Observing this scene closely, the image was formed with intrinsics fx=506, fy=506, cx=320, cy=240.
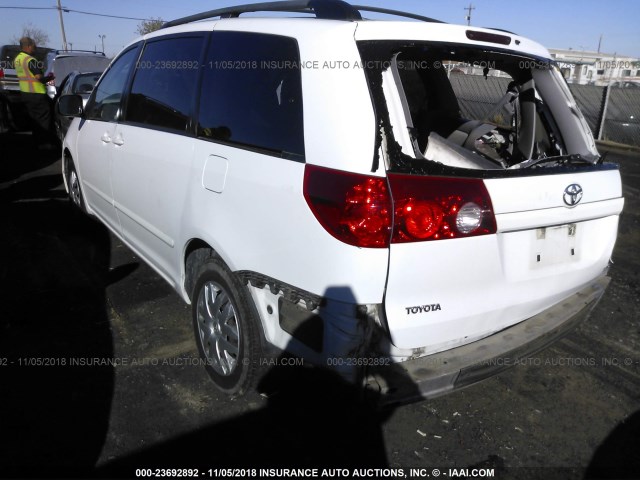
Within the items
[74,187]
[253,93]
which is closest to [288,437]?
[253,93]

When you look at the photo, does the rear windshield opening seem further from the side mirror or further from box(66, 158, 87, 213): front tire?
box(66, 158, 87, 213): front tire

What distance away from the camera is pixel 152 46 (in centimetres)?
358

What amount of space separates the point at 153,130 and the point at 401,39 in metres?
1.82

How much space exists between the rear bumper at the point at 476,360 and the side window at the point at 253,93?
1.00m

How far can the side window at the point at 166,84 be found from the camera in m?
2.96

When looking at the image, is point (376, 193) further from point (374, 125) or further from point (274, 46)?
point (274, 46)

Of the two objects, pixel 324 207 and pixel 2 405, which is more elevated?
pixel 324 207

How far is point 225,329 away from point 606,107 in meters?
Answer: 14.4

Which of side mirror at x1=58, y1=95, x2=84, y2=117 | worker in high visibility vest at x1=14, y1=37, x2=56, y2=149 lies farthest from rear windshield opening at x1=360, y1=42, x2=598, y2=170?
worker in high visibility vest at x1=14, y1=37, x2=56, y2=149

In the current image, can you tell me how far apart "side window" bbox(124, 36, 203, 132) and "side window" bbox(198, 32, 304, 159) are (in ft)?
0.62

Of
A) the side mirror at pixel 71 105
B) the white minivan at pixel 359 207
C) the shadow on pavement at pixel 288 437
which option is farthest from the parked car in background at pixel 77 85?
the shadow on pavement at pixel 288 437

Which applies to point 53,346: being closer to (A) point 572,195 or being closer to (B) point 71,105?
(B) point 71,105

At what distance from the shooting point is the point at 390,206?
6.37 feet

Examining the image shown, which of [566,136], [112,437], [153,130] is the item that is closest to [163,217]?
[153,130]
